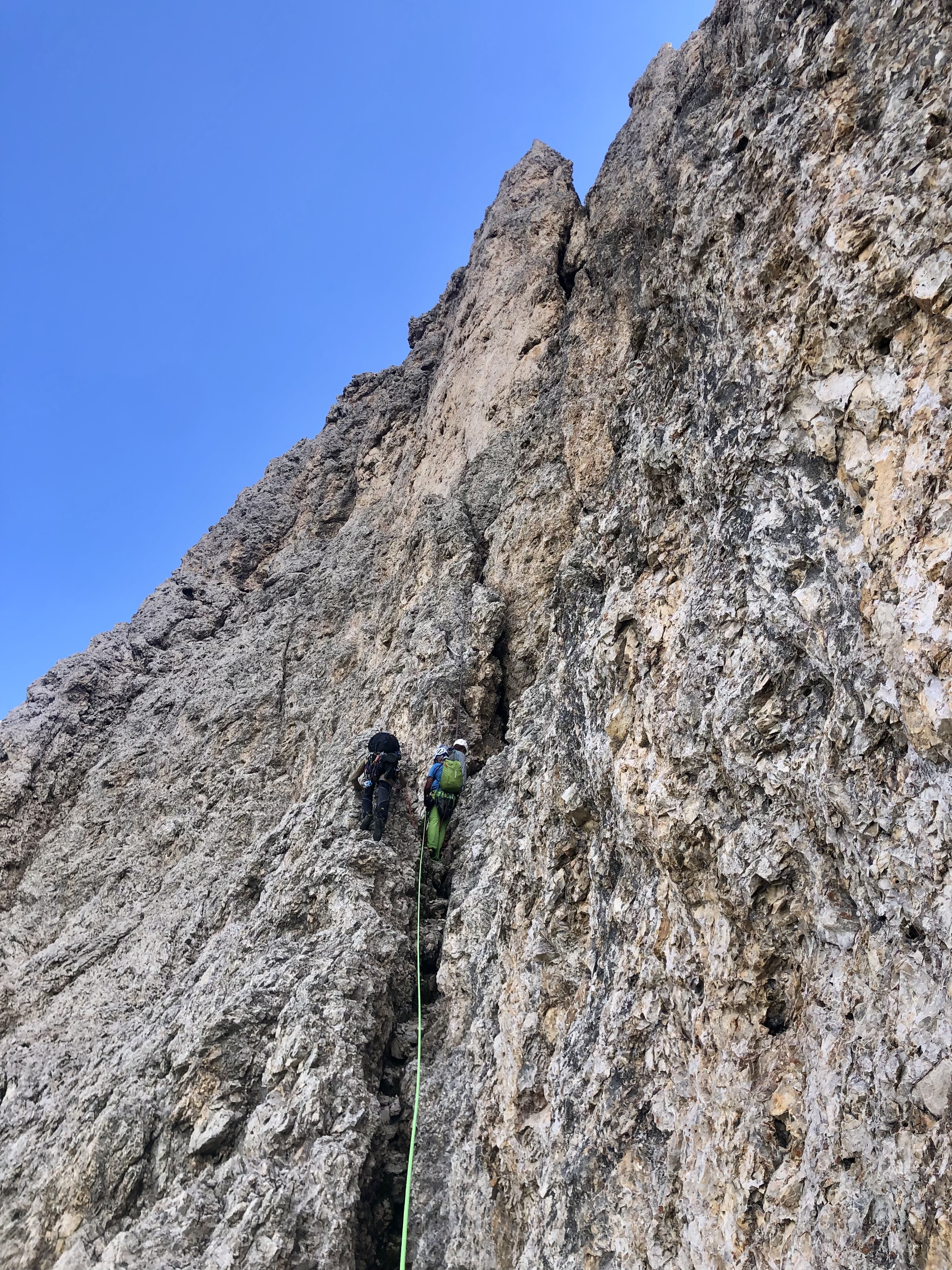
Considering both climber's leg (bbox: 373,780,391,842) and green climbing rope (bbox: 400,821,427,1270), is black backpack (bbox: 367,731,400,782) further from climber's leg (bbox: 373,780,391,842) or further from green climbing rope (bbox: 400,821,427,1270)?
green climbing rope (bbox: 400,821,427,1270)

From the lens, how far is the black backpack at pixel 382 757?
11.0 m

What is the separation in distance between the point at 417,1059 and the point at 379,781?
3.69m

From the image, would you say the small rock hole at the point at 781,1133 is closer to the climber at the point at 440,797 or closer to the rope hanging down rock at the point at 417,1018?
the rope hanging down rock at the point at 417,1018

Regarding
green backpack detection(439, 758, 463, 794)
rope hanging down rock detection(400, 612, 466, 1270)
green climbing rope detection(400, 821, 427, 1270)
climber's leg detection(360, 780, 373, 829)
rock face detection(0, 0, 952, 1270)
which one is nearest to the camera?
rock face detection(0, 0, 952, 1270)

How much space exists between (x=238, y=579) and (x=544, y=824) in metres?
23.9

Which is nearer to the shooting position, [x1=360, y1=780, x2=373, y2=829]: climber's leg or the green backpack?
the green backpack

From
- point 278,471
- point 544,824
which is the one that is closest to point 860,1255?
point 544,824

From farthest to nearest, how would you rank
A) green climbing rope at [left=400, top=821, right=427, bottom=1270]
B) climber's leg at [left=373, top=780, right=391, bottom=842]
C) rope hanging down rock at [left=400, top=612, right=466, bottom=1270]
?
climber's leg at [left=373, top=780, right=391, bottom=842], rope hanging down rock at [left=400, top=612, right=466, bottom=1270], green climbing rope at [left=400, top=821, right=427, bottom=1270]

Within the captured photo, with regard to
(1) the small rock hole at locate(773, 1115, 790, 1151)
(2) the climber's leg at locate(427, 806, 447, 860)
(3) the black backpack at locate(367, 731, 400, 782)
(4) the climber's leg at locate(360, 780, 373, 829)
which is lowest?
(1) the small rock hole at locate(773, 1115, 790, 1151)

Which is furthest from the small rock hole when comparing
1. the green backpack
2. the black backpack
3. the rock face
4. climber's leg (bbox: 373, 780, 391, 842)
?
the black backpack

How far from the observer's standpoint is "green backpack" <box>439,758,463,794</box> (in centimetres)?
1084

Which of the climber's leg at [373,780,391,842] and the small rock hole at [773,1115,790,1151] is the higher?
the climber's leg at [373,780,391,842]

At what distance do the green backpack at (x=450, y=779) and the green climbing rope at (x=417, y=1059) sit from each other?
0.61 meters

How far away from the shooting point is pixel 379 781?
10.9 meters
